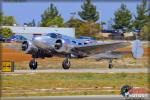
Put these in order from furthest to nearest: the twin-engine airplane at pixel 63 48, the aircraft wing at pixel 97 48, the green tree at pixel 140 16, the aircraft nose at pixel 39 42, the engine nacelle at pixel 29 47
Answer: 1. the green tree at pixel 140 16
2. the aircraft wing at pixel 97 48
3. the engine nacelle at pixel 29 47
4. the aircraft nose at pixel 39 42
5. the twin-engine airplane at pixel 63 48

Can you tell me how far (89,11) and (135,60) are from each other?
69715mm

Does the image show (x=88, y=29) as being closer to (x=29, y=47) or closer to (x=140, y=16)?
(x=140, y=16)

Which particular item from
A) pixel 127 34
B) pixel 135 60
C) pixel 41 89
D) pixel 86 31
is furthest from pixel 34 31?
→ pixel 41 89

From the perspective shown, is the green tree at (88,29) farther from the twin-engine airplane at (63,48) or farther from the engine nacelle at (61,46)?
the engine nacelle at (61,46)

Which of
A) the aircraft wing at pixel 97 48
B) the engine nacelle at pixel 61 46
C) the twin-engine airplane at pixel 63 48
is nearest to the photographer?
the engine nacelle at pixel 61 46

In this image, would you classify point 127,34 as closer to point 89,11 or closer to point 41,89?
point 89,11

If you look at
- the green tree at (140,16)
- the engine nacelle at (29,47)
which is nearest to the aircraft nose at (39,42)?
the engine nacelle at (29,47)

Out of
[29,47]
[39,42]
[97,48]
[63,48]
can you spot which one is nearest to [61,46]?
[63,48]

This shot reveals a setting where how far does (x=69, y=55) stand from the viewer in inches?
1674

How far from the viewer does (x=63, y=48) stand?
41531mm

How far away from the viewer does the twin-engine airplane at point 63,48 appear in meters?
41.5

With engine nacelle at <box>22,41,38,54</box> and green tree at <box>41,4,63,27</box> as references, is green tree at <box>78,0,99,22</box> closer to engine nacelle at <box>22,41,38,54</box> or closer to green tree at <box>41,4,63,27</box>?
green tree at <box>41,4,63,27</box>

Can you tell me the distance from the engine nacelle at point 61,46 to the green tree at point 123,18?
7352 cm

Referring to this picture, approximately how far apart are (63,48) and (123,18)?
77677mm
